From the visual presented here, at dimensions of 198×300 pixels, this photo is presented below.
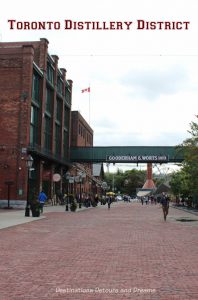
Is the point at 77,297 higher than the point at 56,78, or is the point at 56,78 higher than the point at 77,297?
the point at 56,78

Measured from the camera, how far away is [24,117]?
148 feet

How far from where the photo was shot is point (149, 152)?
69.1 metres

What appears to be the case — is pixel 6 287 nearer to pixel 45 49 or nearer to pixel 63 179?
pixel 45 49

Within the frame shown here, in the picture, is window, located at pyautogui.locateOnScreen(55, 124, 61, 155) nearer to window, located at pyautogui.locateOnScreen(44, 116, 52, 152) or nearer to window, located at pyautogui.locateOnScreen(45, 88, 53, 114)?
window, located at pyautogui.locateOnScreen(44, 116, 52, 152)

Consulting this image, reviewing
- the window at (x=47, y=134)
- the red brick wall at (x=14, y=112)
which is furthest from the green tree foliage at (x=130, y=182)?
the red brick wall at (x=14, y=112)

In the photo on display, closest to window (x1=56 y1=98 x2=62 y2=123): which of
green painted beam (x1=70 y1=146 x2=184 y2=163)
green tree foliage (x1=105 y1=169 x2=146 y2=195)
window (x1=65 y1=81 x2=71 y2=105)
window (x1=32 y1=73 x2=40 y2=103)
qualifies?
window (x1=65 y1=81 x2=71 y2=105)

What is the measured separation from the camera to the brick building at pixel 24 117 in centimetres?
4484

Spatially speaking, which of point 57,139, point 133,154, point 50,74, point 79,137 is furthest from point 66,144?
point 50,74

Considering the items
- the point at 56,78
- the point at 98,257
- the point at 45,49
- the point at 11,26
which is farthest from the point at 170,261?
the point at 56,78

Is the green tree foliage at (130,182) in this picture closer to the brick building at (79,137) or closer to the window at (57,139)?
the brick building at (79,137)

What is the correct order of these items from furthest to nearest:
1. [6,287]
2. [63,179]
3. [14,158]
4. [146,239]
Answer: [63,179] → [14,158] → [146,239] → [6,287]

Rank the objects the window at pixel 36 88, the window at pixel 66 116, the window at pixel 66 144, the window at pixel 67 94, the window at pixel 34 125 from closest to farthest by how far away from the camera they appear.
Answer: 1. the window at pixel 34 125
2. the window at pixel 36 88
3. the window at pixel 66 144
4. the window at pixel 67 94
5. the window at pixel 66 116

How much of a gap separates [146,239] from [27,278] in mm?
8415

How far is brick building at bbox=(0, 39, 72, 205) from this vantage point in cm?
4484
